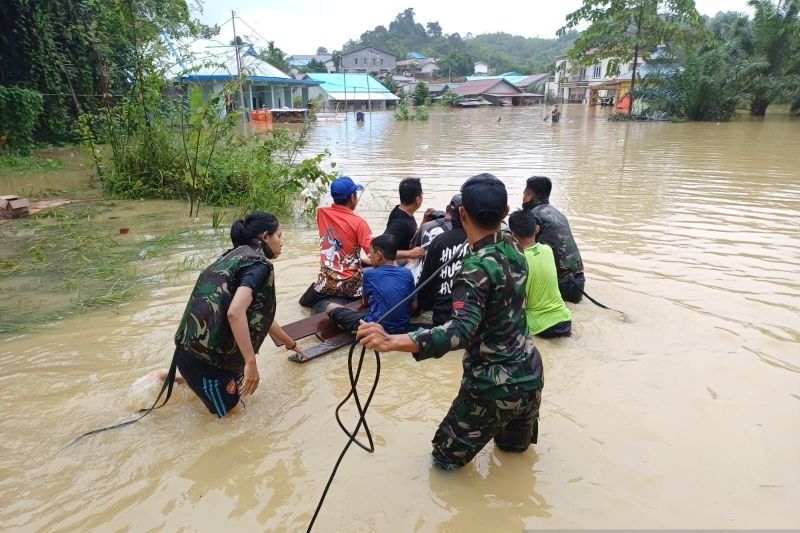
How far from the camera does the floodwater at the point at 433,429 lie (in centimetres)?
266

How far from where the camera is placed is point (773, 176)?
11.8 metres

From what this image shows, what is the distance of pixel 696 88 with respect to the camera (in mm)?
27672

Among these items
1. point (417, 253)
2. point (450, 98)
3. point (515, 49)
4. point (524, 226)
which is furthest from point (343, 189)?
point (515, 49)

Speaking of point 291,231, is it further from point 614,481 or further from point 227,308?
point 614,481

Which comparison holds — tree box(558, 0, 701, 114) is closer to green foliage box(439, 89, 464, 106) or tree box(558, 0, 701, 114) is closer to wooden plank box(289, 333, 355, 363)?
green foliage box(439, 89, 464, 106)

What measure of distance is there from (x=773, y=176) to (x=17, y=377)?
14.1m

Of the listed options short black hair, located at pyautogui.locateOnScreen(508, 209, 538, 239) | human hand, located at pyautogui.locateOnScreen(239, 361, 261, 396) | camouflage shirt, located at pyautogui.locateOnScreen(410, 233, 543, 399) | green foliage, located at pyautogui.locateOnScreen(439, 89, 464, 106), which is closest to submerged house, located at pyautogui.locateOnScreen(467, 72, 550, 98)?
green foliage, located at pyautogui.locateOnScreen(439, 89, 464, 106)

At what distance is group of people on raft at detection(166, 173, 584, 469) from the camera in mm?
2354

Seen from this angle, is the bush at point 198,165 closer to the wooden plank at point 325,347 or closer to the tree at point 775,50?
the wooden plank at point 325,347

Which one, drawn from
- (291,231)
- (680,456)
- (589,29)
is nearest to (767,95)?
(589,29)

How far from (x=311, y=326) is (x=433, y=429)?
1675mm

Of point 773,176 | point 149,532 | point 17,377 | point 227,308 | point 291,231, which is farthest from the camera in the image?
point 773,176

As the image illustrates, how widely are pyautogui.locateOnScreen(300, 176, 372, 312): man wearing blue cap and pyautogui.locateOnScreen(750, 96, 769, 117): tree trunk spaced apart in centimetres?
3181

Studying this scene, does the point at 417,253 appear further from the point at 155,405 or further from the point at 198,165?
the point at 198,165
